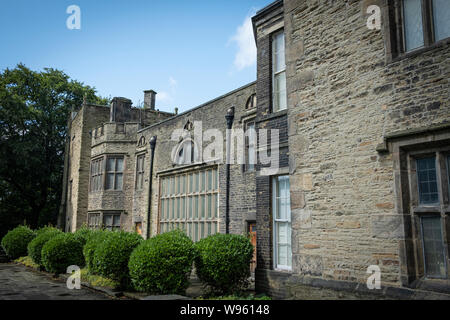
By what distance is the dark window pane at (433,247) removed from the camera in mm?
5130

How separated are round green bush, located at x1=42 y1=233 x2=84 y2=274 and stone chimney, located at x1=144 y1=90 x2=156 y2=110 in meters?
12.3

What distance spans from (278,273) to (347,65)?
16.2 feet

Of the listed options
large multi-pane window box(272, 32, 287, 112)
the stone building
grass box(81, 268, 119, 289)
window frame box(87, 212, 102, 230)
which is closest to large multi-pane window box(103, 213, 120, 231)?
window frame box(87, 212, 102, 230)

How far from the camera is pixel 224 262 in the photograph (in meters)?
8.61

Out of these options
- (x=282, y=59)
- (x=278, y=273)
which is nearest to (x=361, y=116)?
(x=282, y=59)

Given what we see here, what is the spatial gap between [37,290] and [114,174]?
9.22 m

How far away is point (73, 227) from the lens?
824 inches

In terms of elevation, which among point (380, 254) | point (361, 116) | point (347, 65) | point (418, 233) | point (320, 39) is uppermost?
point (320, 39)

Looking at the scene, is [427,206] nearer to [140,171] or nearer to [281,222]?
[281,222]

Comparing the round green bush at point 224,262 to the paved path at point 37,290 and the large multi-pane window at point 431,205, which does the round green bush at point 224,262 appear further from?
the large multi-pane window at point 431,205

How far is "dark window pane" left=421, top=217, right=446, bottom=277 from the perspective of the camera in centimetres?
513

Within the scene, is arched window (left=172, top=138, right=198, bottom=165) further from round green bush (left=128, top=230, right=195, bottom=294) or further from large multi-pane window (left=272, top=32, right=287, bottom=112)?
round green bush (left=128, top=230, right=195, bottom=294)

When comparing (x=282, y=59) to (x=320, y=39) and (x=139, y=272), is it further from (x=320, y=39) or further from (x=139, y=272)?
(x=139, y=272)

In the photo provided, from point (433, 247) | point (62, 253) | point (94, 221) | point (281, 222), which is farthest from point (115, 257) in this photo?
point (94, 221)
